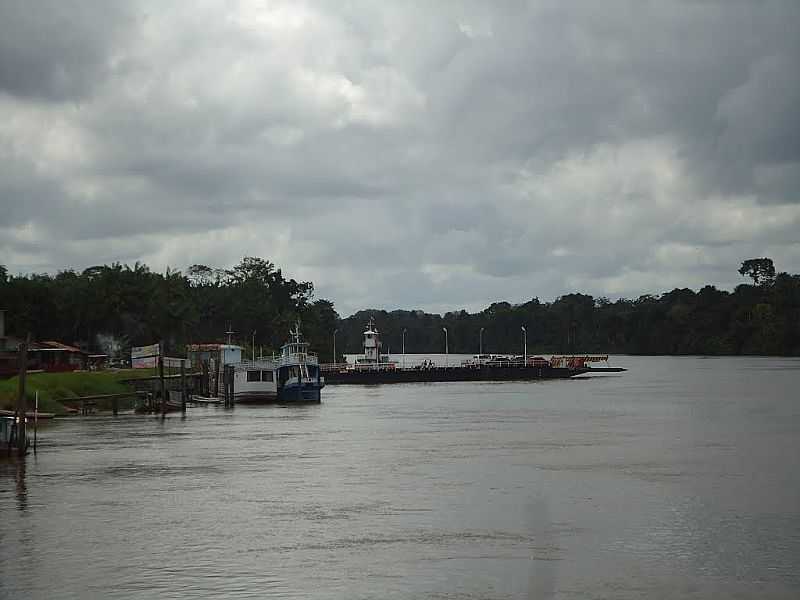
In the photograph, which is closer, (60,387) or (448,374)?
(60,387)

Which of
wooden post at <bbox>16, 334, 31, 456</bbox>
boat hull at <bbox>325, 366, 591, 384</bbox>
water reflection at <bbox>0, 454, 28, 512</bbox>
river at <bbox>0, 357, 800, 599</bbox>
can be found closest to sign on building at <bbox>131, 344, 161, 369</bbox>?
boat hull at <bbox>325, 366, 591, 384</bbox>

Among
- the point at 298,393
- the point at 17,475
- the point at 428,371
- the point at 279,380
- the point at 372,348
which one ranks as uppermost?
the point at 372,348

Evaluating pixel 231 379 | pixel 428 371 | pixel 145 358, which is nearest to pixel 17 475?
pixel 231 379

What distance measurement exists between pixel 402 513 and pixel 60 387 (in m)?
52.5

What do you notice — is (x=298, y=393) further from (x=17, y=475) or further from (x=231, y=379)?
(x=17, y=475)

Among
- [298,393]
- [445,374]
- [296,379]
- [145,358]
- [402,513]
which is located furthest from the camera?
[445,374]

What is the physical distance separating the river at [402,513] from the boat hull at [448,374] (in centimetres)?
8365

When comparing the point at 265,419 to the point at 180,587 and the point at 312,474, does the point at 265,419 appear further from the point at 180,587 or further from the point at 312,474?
the point at 180,587

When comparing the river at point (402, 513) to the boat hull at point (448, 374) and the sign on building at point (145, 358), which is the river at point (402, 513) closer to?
the sign on building at point (145, 358)

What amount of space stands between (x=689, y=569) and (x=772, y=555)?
3.16 metres

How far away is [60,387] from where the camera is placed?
82125 millimetres

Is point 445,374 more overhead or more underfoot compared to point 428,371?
more underfoot

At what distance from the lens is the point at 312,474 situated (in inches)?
1847

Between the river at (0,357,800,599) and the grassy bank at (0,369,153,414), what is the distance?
319 centimetres
